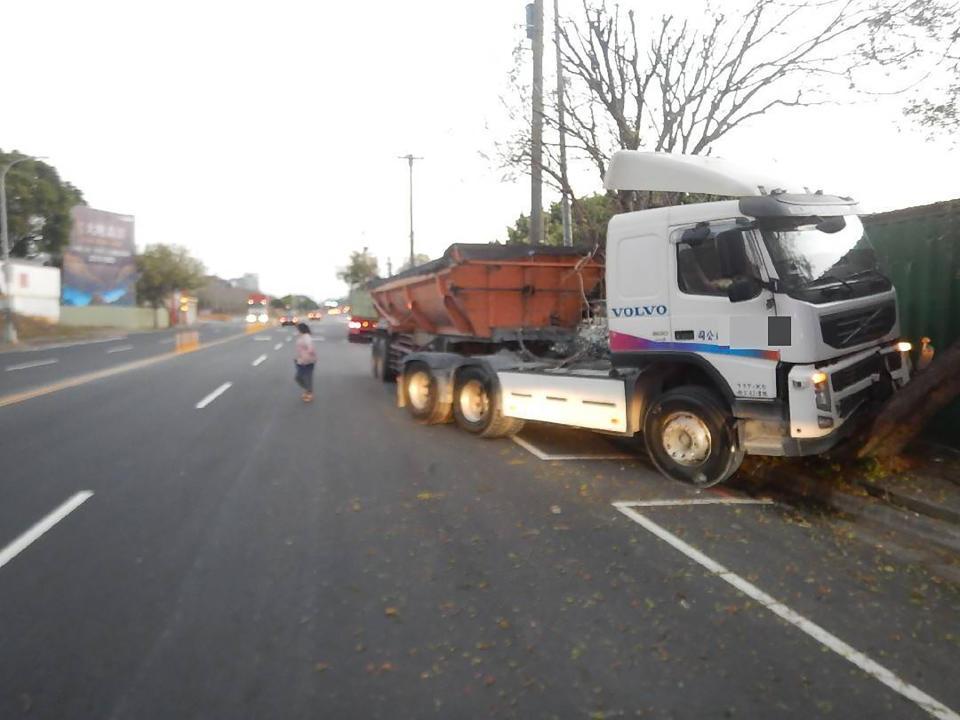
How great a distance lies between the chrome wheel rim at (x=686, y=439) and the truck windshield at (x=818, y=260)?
1.60 meters

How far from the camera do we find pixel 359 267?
249 ft

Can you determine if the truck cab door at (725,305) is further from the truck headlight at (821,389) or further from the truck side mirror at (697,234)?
the truck headlight at (821,389)

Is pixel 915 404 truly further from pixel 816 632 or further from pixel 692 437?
pixel 816 632

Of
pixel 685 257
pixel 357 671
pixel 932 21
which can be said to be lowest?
pixel 357 671

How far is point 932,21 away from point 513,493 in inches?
272

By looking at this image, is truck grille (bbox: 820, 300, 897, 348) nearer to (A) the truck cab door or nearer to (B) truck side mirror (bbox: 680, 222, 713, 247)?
(A) the truck cab door

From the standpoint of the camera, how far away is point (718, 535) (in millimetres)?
6055

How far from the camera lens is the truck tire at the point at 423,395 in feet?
37.9

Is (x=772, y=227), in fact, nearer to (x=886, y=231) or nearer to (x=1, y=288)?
(x=886, y=231)

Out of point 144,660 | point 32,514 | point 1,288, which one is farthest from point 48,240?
point 144,660

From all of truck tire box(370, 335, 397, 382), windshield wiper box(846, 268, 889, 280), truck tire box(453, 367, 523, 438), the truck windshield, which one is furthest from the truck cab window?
truck tire box(370, 335, 397, 382)

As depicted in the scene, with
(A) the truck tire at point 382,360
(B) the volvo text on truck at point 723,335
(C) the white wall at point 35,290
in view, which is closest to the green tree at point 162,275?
(C) the white wall at point 35,290

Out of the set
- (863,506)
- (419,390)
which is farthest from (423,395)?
(863,506)

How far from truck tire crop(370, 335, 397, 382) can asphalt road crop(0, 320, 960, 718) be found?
883 cm
